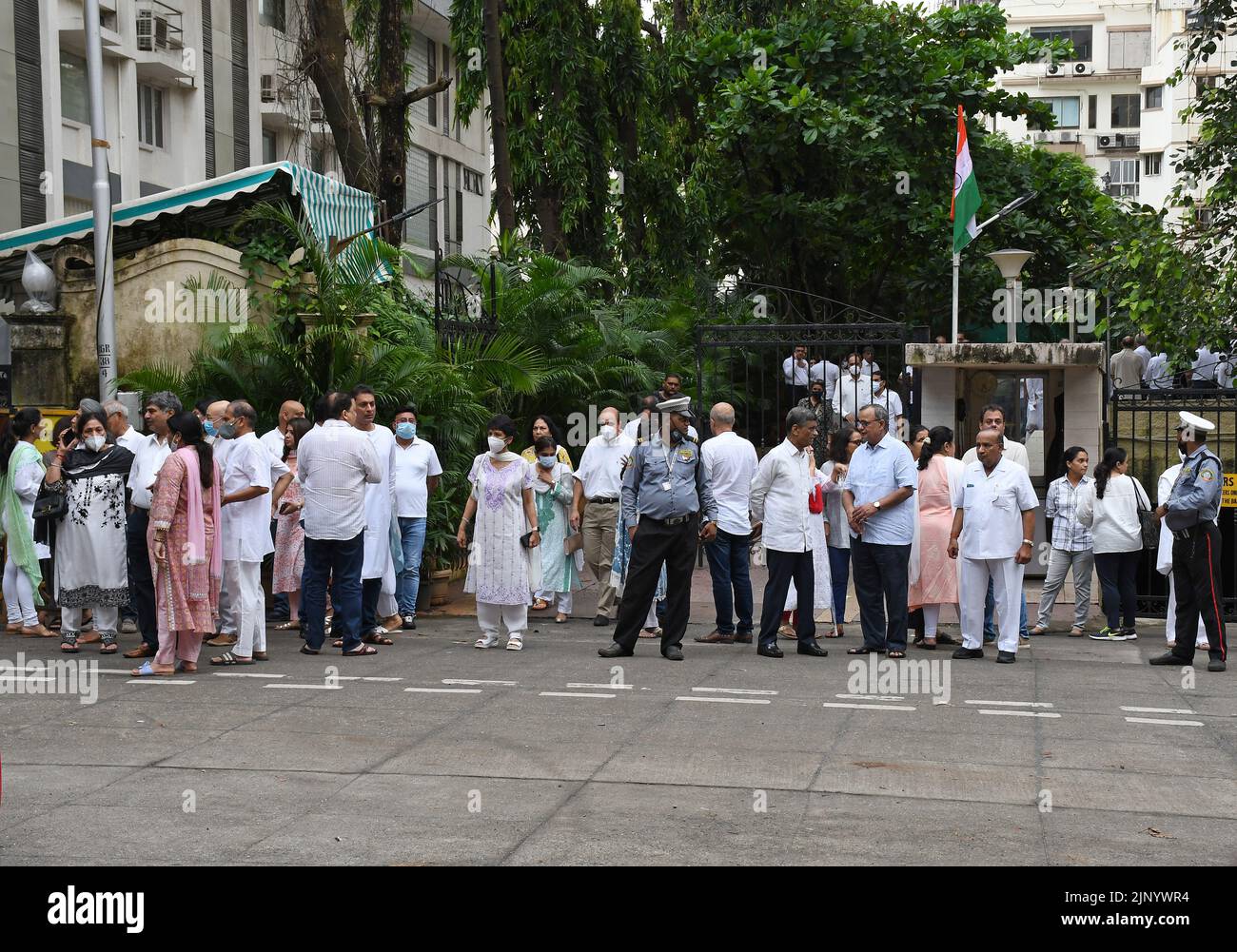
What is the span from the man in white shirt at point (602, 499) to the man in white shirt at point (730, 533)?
50.1 inches

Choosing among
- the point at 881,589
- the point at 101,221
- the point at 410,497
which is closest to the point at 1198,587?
the point at 881,589

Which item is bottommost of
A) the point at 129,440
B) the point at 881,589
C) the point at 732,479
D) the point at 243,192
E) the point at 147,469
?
the point at 881,589

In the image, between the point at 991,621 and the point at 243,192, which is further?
the point at 243,192

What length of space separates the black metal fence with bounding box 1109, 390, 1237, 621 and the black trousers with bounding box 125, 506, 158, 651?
848cm

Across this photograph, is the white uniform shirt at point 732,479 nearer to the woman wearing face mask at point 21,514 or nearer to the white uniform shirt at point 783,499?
the white uniform shirt at point 783,499

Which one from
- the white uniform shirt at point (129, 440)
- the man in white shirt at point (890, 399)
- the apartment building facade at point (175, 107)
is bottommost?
the white uniform shirt at point (129, 440)

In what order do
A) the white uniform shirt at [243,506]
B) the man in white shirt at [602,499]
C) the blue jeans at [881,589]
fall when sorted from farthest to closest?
the man in white shirt at [602,499], the blue jeans at [881,589], the white uniform shirt at [243,506]

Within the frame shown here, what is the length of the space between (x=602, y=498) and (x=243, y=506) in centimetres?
346

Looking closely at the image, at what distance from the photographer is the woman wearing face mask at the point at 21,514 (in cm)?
1195

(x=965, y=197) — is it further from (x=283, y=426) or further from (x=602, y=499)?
(x=283, y=426)

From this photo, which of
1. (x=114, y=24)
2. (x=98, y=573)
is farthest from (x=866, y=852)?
(x=114, y=24)

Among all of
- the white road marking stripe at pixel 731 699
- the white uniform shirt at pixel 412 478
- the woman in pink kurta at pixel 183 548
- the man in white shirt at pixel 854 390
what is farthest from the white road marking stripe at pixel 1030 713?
the man in white shirt at pixel 854 390

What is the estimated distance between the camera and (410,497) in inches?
496

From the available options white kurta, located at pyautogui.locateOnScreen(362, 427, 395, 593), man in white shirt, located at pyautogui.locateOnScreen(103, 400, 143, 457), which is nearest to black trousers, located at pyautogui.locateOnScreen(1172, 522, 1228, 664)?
white kurta, located at pyautogui.locateOnScreen(362, 427, 395, 593)
